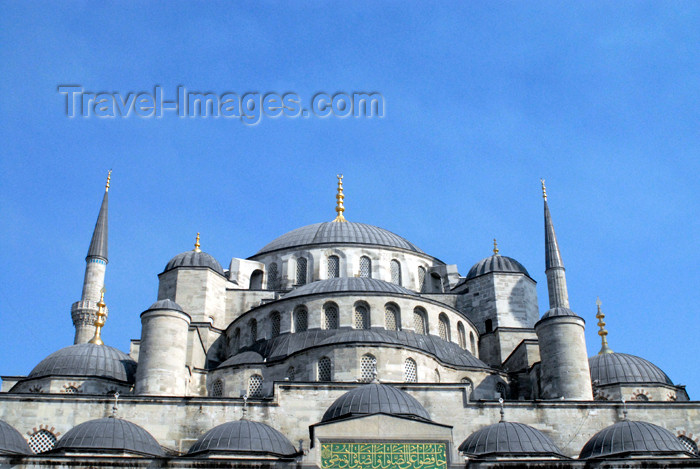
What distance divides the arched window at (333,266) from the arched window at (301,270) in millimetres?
895

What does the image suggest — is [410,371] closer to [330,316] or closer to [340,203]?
[330,316]

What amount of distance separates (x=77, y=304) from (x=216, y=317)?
4.93 m

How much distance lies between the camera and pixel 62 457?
17.5 m

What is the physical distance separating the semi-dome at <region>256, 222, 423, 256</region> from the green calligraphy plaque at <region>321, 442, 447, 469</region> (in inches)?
582

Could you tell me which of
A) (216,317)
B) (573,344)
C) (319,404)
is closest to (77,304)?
(216,317)

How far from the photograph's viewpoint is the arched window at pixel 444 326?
26281 mm

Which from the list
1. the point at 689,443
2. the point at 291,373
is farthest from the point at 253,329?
the point at 689,443

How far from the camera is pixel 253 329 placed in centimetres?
2677

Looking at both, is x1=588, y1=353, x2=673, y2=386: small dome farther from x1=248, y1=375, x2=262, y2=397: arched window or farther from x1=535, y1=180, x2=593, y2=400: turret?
x1=248, y1=375, x2=262, y2=397: arched window

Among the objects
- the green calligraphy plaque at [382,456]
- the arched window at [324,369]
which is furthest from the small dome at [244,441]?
the arched window at [324,369]

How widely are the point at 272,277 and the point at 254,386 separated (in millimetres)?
9055

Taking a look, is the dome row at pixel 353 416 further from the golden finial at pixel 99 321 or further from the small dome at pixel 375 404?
the golden finial at pixel 99 321

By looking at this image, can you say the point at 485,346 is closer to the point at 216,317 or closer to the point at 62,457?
the point at 216,317

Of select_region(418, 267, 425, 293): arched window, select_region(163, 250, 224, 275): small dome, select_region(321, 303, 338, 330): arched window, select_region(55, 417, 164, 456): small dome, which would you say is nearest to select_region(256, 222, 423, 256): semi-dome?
select_region(418, 267, 425, 293): arched window
